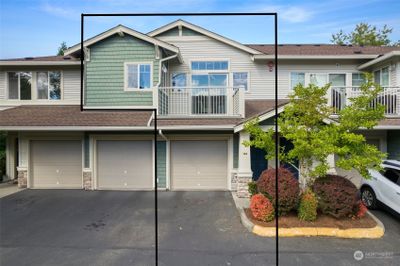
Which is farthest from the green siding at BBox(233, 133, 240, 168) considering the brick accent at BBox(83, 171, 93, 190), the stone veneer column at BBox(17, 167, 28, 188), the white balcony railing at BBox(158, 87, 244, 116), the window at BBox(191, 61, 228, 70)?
the stone veneer column at BBox(17, 167, 28, 188)

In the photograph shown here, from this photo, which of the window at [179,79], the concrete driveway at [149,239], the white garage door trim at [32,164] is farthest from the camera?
the window at [179,79]

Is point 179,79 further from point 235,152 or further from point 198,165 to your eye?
point 235,152

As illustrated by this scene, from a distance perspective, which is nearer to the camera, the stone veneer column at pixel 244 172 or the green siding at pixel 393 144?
the stone veneer column at pixel 244 172

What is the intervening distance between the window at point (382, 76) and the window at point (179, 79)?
9756 millimetres

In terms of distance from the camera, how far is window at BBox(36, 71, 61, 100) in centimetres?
1307

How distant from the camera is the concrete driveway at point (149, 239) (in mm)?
5430

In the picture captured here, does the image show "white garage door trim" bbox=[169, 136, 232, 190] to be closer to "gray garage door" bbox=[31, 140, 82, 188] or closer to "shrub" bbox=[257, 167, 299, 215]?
"shrub" bbox=[257, 167, 299, 215]

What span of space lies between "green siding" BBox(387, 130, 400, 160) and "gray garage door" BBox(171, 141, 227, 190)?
739cm

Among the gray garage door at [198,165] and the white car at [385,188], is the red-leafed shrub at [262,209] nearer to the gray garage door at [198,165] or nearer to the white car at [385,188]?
the white car at [385,188]

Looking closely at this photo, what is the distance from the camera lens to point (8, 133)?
44.1 feet

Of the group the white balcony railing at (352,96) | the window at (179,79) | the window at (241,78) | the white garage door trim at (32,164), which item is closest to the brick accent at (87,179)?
the white garage door trim at (32,164)

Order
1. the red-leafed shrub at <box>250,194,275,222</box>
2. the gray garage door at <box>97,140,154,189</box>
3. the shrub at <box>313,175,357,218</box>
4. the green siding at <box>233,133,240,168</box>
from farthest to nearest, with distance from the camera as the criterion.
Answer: the gray garage door at <box>97,140,154,189</box> → the green siding at <box>233,133,240,168</box> → the red-leafed shrub at <box>250,194,275,222</box> → the shrub at <box>313,175,357,218</box>

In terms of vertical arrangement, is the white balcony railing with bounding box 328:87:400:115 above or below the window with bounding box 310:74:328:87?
below

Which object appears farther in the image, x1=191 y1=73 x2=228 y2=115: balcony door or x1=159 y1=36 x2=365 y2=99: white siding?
x1=159 y1=36 x2=365 y2=99: white siding
